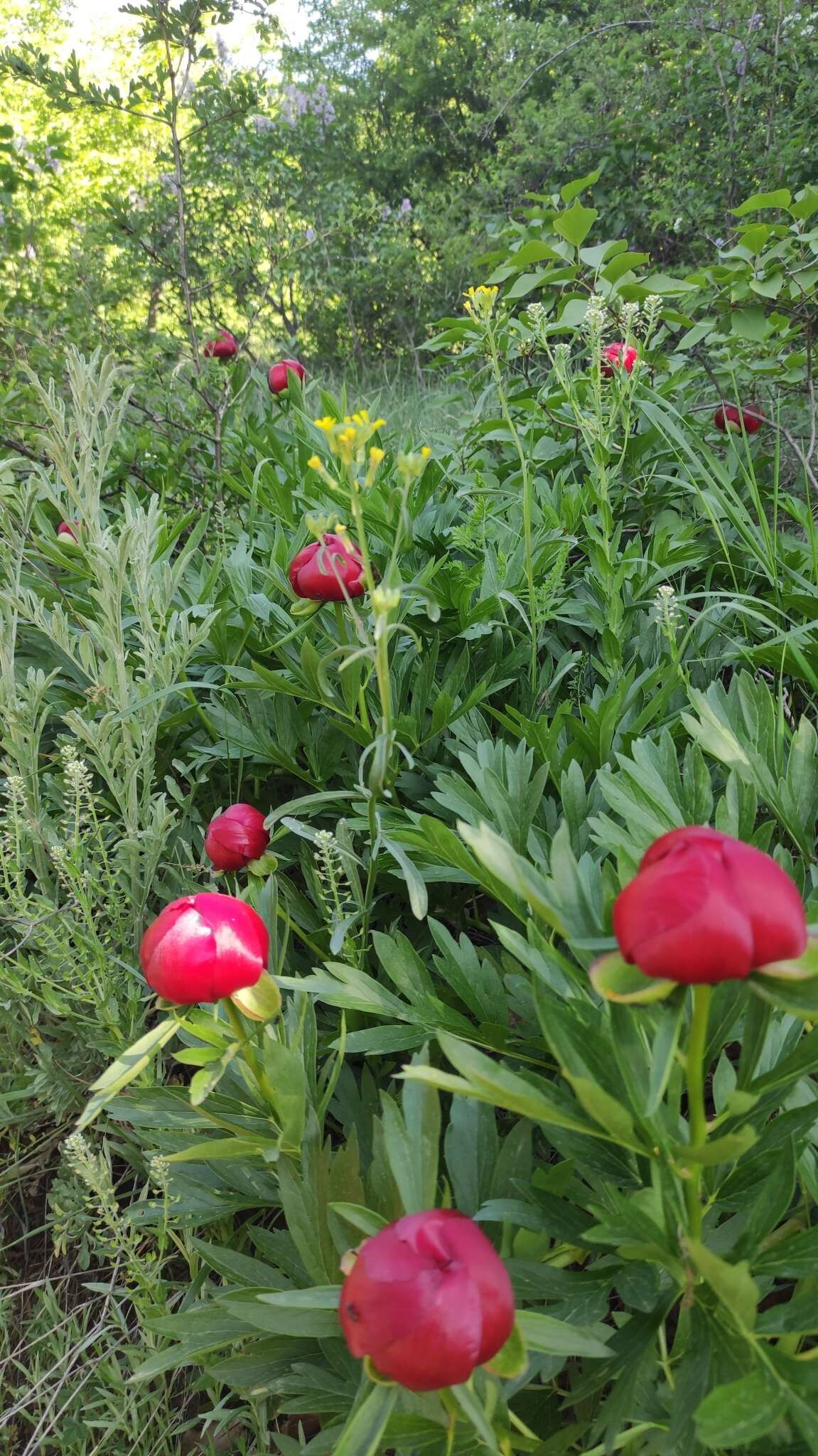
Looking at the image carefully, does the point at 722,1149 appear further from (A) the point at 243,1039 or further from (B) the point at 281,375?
(B) the point at 281,375

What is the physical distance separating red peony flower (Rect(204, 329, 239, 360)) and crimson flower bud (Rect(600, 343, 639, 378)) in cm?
120

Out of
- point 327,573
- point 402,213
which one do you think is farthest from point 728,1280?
point 402,213

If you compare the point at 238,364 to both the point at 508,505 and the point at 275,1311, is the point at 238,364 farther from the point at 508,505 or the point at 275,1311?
the point at 275,1311

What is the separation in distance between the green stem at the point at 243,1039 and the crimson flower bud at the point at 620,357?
47.1 inches

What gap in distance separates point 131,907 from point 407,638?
60cm

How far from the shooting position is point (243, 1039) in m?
0.76

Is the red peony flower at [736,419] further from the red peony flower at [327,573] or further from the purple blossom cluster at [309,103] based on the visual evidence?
the purple blossom cluster at [309,103]

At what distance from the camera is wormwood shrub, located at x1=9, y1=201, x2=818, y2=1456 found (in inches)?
22.6

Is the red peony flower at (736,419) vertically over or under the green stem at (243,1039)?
over

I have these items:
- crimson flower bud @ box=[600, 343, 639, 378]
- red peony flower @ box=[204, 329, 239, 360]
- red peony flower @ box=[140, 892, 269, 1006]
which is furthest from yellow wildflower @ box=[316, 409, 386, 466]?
red peony flower @ box=[204, 329, 239, 360]

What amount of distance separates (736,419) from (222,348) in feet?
4.74

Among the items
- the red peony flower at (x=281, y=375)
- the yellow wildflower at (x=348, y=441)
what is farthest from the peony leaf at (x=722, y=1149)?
the red peony flower at (x=281, y=375)

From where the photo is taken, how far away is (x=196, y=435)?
2457 millimetres

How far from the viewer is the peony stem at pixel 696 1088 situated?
1.74 ft
